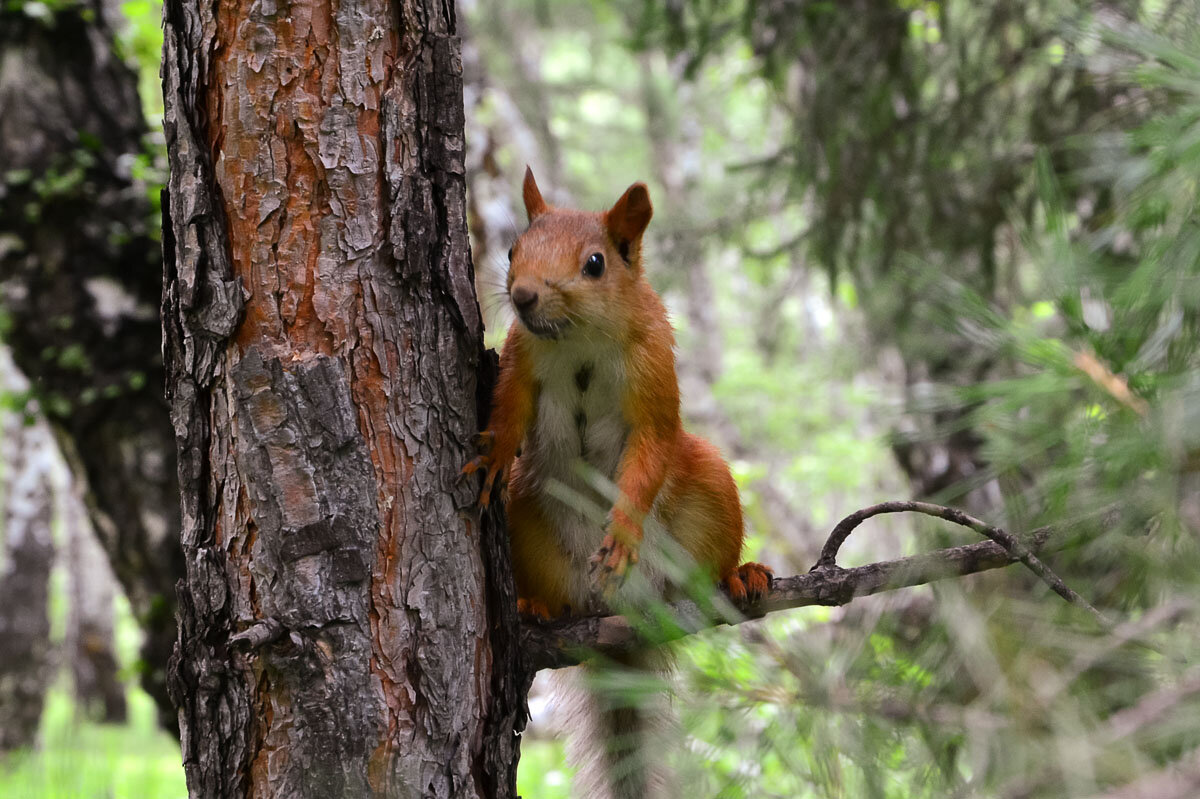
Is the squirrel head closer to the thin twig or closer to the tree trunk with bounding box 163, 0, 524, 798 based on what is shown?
the tree trunk with bounding box 163, 0, 524, 798

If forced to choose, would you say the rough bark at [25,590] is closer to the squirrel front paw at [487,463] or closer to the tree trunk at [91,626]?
the tree trunk at [91,626]

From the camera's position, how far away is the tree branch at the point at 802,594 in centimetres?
148

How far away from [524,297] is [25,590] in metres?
6.65

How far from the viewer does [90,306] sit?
3.32 meters

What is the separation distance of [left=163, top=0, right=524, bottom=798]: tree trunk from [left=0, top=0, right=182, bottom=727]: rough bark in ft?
6.16

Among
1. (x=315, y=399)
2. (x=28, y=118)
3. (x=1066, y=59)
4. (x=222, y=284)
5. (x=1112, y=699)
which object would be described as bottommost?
(x=1112, y=699)

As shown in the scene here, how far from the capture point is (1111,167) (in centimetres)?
168

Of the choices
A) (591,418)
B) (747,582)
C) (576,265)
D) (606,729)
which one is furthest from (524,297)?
(606,729)

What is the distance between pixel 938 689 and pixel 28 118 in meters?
3.47

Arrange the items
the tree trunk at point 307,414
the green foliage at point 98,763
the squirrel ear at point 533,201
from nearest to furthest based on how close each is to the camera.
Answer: the tree trunk at point 307,414, the squirrel ear at point 533,201, the green foliage at point 98,763

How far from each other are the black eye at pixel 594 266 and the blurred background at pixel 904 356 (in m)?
0.34

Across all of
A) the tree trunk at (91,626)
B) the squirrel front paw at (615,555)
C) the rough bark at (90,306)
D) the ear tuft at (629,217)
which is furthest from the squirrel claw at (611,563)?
the tree trunk at (91,626)

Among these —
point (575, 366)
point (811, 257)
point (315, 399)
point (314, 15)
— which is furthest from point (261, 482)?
point (811, 257)

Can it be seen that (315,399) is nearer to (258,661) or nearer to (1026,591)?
(258,661)
